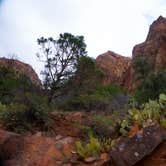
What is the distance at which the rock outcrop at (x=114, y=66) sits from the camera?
51.5 m

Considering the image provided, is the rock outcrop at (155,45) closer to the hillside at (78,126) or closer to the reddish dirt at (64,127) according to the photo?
the hillside at (78,126)

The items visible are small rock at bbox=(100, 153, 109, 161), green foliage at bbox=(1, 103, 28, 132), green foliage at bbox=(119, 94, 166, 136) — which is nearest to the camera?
small rock at bbox=(100, 153, 109, 161)

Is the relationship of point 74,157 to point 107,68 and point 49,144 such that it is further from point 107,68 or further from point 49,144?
point 107,68

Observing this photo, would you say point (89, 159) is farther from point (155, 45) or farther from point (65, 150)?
point (155, 45)

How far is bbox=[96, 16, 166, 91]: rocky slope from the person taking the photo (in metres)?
47.4

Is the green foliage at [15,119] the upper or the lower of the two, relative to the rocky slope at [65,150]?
upper

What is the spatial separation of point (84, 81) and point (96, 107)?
73.2 inches

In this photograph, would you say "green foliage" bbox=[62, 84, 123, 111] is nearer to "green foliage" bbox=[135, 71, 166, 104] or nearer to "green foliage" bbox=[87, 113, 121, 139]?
"green foliage" bbox=[135, 71, 166, 104]

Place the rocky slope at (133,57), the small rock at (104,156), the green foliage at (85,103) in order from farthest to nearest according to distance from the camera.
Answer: the rocky slope at (133,57)
the green foliage at (85,103)
the small rock at (104,156)

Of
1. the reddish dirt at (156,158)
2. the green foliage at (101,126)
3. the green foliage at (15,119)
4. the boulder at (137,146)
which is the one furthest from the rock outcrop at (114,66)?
the reddish dirt at (156,158)

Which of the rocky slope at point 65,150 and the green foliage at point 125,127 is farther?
the green foliage at point 125,127

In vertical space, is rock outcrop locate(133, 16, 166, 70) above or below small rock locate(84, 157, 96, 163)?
above

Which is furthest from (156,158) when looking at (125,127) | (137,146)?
(125,127)

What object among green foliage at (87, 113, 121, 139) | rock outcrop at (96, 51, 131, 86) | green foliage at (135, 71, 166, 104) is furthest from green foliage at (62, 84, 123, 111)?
rock outcrop at (96, 51, 131, 86)
